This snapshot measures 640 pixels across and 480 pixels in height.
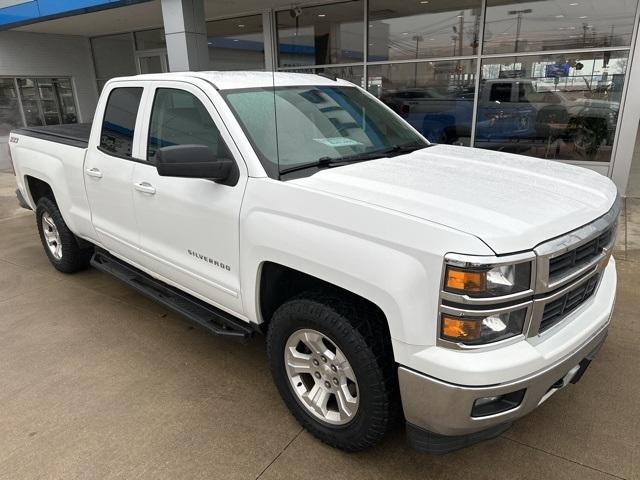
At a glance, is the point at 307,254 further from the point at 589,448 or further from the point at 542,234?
the point at 589,448

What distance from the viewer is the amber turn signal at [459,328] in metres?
1.94

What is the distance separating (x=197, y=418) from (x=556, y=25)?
8293 mm

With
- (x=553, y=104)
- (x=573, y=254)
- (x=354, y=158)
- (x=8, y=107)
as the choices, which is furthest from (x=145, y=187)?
(x=8, y=107)

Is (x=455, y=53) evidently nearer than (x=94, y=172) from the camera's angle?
No

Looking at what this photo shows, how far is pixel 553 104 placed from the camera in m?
8.50

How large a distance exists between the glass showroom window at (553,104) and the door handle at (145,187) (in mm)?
7309

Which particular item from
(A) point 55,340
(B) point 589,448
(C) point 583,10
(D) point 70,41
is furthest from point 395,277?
(D) point 70,41

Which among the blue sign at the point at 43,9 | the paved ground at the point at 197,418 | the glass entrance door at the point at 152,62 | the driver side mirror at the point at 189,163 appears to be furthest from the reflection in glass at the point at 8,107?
the driver side mirror at the point at 189,163

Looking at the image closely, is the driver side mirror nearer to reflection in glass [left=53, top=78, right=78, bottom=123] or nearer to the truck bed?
the truck bed

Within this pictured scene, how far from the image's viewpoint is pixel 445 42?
9188 mm

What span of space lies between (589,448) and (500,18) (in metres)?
7.93

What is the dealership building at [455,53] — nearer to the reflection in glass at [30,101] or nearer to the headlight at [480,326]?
the reflection in glass at [30,101]

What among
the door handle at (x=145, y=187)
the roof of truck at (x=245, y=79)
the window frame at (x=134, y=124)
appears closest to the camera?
the roof of truck at (x=245, y=79)

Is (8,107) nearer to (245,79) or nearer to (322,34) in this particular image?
(322,34)
